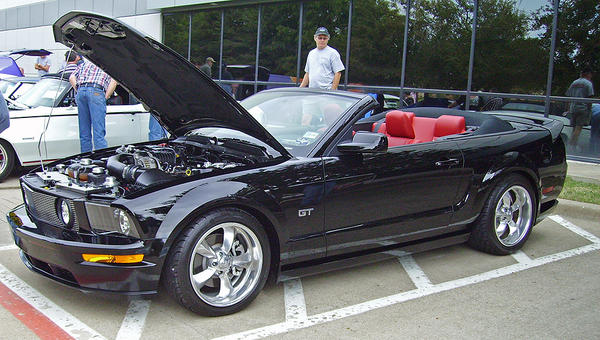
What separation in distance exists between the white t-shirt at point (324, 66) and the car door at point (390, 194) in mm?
3343

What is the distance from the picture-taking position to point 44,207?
3764mm

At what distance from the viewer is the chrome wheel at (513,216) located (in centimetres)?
507

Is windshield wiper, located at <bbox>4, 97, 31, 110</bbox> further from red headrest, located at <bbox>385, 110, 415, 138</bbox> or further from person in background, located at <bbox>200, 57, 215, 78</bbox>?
red headrest, located at <bbox>385, 110, 415, 138</bbox>

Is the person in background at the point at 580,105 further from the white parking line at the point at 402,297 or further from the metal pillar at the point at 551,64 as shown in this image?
the white parking line at the point at 402,297

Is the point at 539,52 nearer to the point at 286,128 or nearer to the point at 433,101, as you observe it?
the point at 433,101

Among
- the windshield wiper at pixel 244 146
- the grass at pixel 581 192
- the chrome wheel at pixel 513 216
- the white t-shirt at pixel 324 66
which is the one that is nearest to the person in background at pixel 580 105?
the grass at pixel 581 192

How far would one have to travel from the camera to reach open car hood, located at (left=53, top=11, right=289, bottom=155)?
379cm

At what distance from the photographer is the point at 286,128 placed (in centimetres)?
444

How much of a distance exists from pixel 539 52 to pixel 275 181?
25.0 ft

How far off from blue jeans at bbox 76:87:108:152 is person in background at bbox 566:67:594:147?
725 centimetres

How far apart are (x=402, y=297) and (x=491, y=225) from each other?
1299 millimetres

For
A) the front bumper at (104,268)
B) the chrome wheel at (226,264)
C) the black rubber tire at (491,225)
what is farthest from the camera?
the black rubber tire at (491,225)

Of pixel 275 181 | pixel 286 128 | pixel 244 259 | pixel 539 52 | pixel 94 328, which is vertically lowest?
pixel 94 328

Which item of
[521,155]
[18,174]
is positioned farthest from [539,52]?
[18,174]
